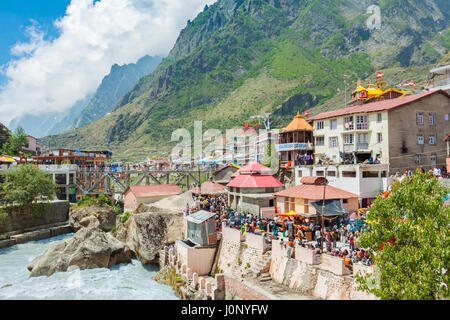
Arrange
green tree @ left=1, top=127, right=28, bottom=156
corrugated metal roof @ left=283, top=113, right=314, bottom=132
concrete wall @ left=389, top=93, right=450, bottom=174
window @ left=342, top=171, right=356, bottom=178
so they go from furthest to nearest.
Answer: green tree @ left=1, top=127, right=28, bottom=156 < corrugated metal roof @ left=283, top=113, right=314, bottom=132 < concrete wall @ left=389, top=93, right=450, bottom=174 < window @ left=342, top=171, right=356, bottom=178

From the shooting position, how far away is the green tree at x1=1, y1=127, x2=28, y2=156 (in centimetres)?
6919

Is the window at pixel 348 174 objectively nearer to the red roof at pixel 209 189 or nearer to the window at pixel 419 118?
the window at pixel 419 118

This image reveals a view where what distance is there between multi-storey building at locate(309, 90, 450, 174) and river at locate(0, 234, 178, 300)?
2105 cm

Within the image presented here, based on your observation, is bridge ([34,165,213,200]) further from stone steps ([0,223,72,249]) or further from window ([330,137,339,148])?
window ([330,137,339,148])

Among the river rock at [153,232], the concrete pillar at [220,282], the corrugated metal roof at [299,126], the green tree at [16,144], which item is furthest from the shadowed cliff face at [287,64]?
the concrete pillar at [220,282]

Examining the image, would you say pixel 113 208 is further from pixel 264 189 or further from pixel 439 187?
pixel 439 187

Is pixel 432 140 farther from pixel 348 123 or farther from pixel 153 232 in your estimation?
pixel 153 232

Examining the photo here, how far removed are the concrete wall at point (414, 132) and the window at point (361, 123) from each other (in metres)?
2.72

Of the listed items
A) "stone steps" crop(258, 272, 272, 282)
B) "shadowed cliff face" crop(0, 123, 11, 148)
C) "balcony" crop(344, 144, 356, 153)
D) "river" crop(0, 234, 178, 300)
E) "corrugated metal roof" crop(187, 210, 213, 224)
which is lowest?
"river" crop(0, 234, 178, 300)

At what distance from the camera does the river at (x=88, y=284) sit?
2380 centimetres

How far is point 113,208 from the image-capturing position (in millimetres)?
49156

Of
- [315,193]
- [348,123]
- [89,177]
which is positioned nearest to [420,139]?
[348,123]

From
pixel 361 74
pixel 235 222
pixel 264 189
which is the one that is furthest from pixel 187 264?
pixel 361 74

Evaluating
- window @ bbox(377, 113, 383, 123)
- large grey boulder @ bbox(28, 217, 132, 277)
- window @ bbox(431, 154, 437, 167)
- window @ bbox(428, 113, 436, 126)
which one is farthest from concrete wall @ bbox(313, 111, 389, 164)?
large grey boulder @ bbox(28, 217, 132, 277)
